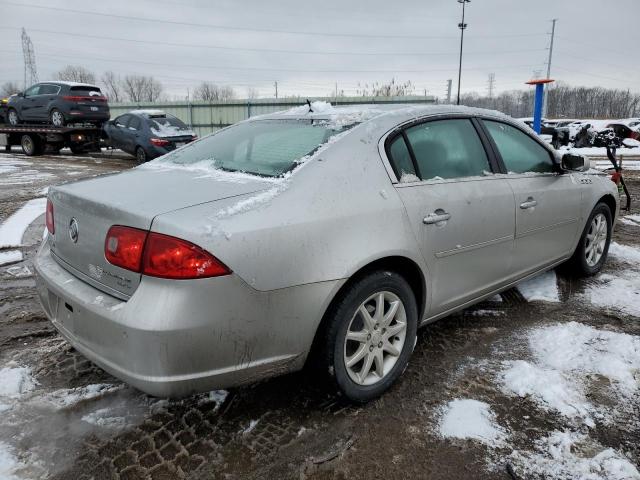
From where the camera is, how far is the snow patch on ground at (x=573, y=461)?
202 centimetres

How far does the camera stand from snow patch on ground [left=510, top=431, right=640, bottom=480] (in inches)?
79.7

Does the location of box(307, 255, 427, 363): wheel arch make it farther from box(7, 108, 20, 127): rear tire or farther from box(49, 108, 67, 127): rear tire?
box(7, 108, 20, 127): rear tire

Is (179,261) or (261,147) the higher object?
(261,147)

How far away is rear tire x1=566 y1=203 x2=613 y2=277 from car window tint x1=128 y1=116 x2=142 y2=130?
41.6 feet

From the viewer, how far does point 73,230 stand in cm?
230

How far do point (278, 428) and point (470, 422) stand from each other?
3.08 feet

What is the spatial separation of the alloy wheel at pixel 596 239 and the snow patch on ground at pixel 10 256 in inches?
214

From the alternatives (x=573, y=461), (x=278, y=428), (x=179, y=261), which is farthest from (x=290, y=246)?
(x=573, y=461)

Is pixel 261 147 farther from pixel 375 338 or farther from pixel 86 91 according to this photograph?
pixel 86 91

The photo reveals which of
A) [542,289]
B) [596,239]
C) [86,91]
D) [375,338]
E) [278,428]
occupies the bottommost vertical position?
[278,428]

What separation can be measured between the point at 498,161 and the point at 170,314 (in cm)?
243

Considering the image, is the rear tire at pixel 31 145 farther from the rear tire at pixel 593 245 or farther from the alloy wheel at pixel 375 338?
the alloy wheel at pixel 375 338

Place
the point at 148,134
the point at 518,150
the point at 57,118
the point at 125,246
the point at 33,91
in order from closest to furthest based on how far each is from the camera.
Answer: the point at 125,246 → the point at 518,150 → the point at 148,134 → the point at 57,118 → the point at 33,91

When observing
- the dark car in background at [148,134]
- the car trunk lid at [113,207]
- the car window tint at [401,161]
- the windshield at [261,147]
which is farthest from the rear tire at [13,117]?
the car window tint at [401,161]
